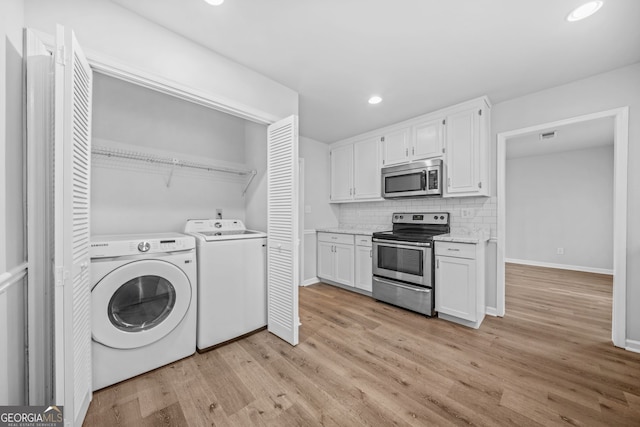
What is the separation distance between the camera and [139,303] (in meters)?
1.85

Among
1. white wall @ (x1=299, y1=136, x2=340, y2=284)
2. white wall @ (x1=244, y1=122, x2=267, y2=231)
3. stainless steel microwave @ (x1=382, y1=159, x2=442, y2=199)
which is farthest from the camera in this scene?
white wall @ (x1=299, y1=136, x2=340, y2=284)

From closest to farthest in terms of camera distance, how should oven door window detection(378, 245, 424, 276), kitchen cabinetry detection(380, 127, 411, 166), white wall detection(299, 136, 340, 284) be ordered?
oven door window detection(378, 245, 424, 276)
kitchen cabinetry detection(380, 127, 411, 166)
white wall detection(299, 136, 340, 284)

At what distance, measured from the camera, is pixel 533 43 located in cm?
192

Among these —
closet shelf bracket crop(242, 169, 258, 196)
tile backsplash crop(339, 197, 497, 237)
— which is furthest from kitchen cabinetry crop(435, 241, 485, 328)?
closet shelf bracket crop(242, 169, 258, 196)

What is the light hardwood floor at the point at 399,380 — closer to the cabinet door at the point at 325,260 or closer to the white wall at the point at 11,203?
the white wall at the point at 11,203

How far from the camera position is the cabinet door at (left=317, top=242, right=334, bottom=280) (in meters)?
4.07

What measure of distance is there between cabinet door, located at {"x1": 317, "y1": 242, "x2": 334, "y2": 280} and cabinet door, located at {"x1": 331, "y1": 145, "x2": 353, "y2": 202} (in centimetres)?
87

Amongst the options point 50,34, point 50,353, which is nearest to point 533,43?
point 50,34

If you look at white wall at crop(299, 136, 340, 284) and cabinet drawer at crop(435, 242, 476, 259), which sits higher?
white wall at crop(299, 136, 340, 284)

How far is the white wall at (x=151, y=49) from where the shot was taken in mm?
1413

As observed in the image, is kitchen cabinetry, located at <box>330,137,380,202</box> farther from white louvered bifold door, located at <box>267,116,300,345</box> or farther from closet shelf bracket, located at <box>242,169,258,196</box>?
white louvered bifold door, located at <box>267,116,300,345</box>

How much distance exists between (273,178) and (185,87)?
979mm

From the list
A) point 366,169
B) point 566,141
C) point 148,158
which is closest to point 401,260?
point 366,169

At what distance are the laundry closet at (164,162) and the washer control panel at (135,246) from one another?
64 centimetres
